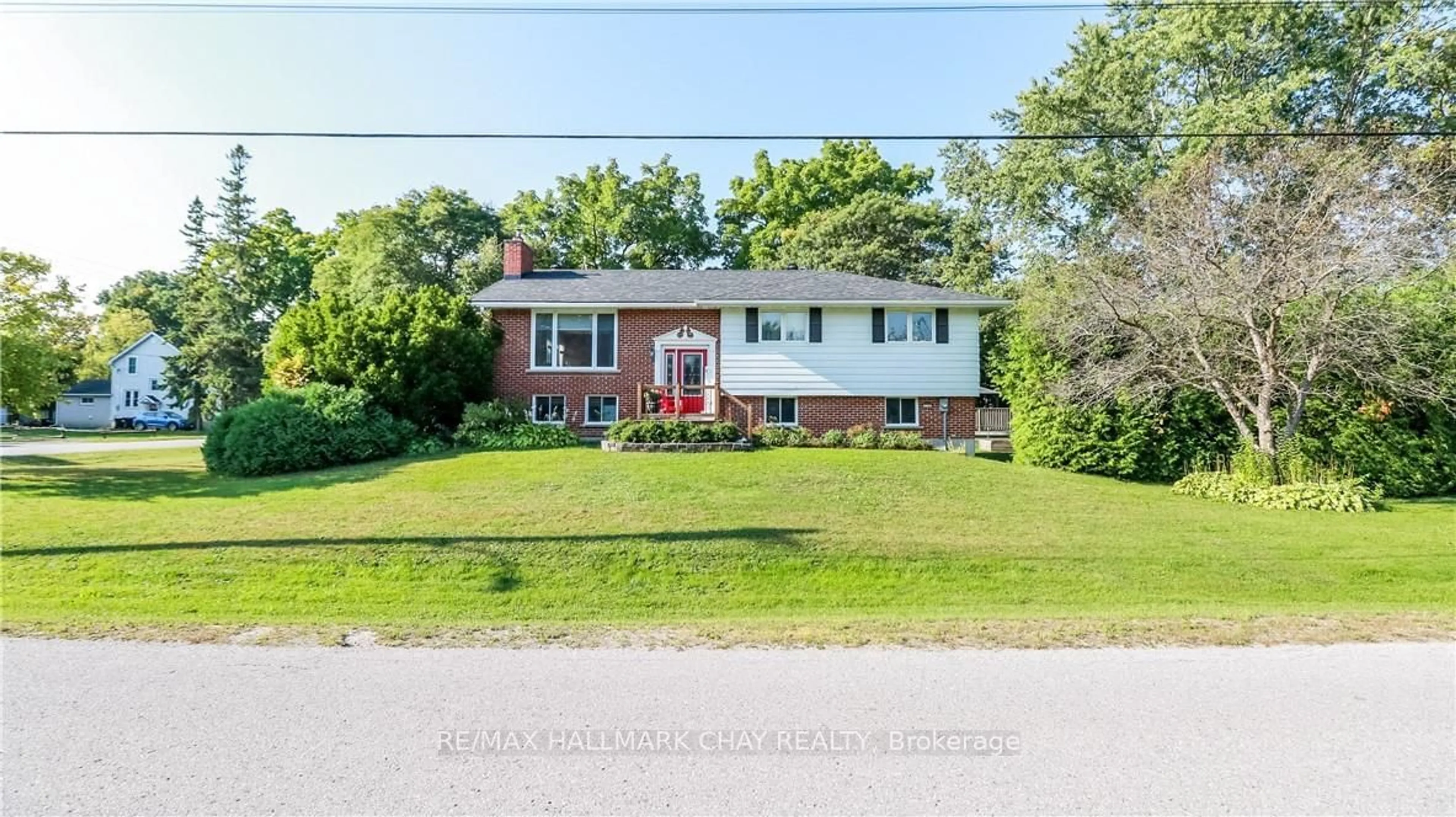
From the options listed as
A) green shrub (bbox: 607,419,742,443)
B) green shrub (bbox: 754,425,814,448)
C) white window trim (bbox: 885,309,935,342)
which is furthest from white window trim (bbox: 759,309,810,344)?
green shrub (bbox: 607,419,742,443)

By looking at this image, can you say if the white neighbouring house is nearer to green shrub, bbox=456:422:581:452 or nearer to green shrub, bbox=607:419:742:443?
green shrub, bbox=456:422:581:452

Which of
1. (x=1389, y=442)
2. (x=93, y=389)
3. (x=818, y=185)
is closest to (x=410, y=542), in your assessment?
(x=1389, y=442)

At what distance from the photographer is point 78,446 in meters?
26.8

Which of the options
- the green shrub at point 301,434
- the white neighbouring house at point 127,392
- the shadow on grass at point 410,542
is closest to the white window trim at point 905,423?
the shadow on grass at point 410,542

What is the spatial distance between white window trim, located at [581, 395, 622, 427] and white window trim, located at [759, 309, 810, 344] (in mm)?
4532

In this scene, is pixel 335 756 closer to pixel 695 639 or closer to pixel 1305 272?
pixel 695 639

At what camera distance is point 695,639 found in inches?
229

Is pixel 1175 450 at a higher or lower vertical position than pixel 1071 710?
higher

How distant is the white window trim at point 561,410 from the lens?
20.3 m

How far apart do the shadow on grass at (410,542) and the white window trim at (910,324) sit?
11890mm

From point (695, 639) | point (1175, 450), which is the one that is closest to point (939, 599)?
point (695, 639)

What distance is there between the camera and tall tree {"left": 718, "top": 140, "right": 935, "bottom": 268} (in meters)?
39.1

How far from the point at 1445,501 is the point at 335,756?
19353mm

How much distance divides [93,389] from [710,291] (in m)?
57.1
